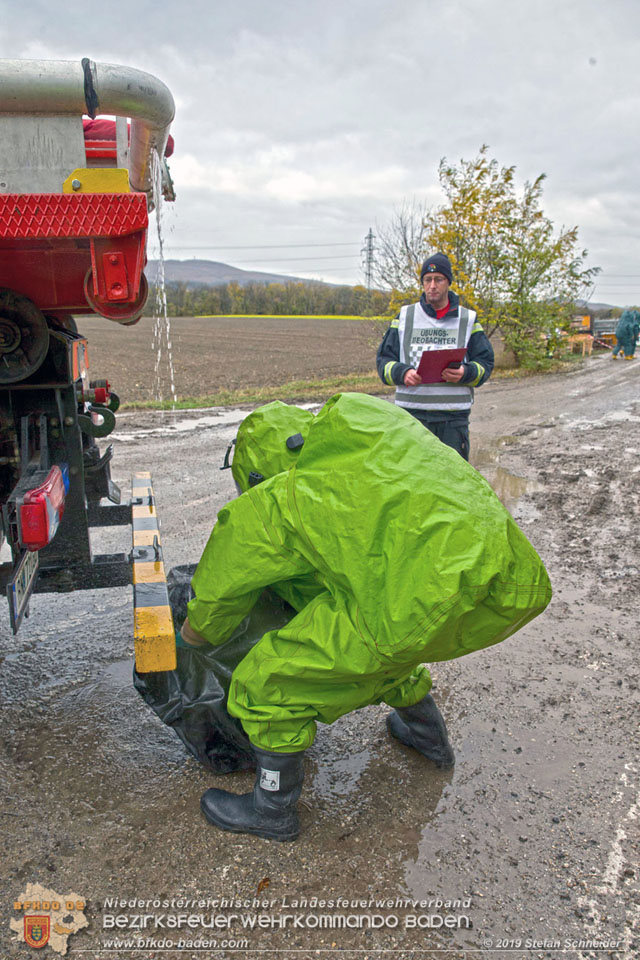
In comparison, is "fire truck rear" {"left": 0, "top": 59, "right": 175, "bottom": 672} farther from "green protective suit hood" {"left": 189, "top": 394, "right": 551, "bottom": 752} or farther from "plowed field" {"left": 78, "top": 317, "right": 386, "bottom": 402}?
"plowed field" {"left": 78, "top": 317, "right": 386, "bottom": 402}

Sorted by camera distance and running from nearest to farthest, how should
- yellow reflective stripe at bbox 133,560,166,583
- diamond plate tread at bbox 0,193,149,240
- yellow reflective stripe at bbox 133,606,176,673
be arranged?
diamond plate tread at bbox 0,193,149,240 → yellow reflective stripe at bbox 133,606,176,673 → yellow reflective stripe at bbox 133,560,166,583

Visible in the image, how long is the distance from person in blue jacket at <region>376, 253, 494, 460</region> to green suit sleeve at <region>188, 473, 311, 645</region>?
92.9 inches

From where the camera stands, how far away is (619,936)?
6.16 feet

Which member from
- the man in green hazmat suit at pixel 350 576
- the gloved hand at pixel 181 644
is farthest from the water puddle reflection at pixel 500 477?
the man in green hazmat suit at pixel 350 576

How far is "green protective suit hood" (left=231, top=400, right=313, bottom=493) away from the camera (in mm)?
2357

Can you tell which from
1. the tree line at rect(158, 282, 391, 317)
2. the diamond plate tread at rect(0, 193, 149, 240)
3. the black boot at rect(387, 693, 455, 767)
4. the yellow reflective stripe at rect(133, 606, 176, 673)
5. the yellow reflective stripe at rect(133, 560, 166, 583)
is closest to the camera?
the diamond plate tread at rect(0, 193, 149, 240)

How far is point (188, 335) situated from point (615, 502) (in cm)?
3455

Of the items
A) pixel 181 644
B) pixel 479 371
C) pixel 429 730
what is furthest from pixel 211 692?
pixel 479 371

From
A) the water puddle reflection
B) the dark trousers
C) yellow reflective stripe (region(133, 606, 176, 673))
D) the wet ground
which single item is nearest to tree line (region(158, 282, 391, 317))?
the water puddle reflection

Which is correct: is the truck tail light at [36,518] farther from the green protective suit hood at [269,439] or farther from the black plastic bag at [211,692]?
the green protective suit hood at [269,439]

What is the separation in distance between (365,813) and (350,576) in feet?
3.37

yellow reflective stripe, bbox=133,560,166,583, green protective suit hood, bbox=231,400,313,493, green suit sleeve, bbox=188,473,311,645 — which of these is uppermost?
green protective suit hood, bbox=231,400,313,493

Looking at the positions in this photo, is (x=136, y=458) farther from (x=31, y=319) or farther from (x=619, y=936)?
(x=619, y=936)

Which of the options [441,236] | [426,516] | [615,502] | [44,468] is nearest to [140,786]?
[44,468]
